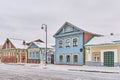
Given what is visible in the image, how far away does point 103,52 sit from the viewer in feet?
103

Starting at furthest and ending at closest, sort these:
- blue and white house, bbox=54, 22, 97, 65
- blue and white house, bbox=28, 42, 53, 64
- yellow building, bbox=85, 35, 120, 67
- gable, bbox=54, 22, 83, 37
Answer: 1. blue and white house, bbox=28, 42, 53, 64
2. gable, bbox=54, 22, 83, 37
3. blue and white house, bbox=54, 22, 97, 65
4. yellow building, bbox=85, 35, 120, 67

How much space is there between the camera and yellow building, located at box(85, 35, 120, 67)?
2972 centimetres

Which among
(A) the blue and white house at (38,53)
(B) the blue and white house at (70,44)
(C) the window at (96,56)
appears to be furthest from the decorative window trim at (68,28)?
(A) the blue and white house at (38,53)

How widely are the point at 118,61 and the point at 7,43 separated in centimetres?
4019

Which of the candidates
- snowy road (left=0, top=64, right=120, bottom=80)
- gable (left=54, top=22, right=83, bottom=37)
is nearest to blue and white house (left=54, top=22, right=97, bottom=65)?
gable (left=54, top=22, right=83, bottom=37)

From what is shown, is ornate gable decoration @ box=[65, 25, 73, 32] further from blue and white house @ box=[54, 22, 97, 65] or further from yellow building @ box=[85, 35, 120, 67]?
yellow building @ box=[85, 35, 120, 67]

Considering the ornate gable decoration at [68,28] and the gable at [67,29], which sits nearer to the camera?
the gable at [67,29]

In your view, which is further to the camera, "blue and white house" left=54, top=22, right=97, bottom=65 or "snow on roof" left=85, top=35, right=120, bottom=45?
"blue and white house" left=54, top=22, right=97, bottom=65

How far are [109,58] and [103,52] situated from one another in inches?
49.5

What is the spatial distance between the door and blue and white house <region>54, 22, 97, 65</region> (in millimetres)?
4817

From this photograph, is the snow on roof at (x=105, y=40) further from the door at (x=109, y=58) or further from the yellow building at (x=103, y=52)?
the door at (x=109, y=58)

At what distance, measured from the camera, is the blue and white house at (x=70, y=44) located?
35.3 meters

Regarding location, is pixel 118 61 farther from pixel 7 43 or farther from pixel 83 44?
pixel 7 43

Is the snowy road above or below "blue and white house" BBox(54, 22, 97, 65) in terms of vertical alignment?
below
